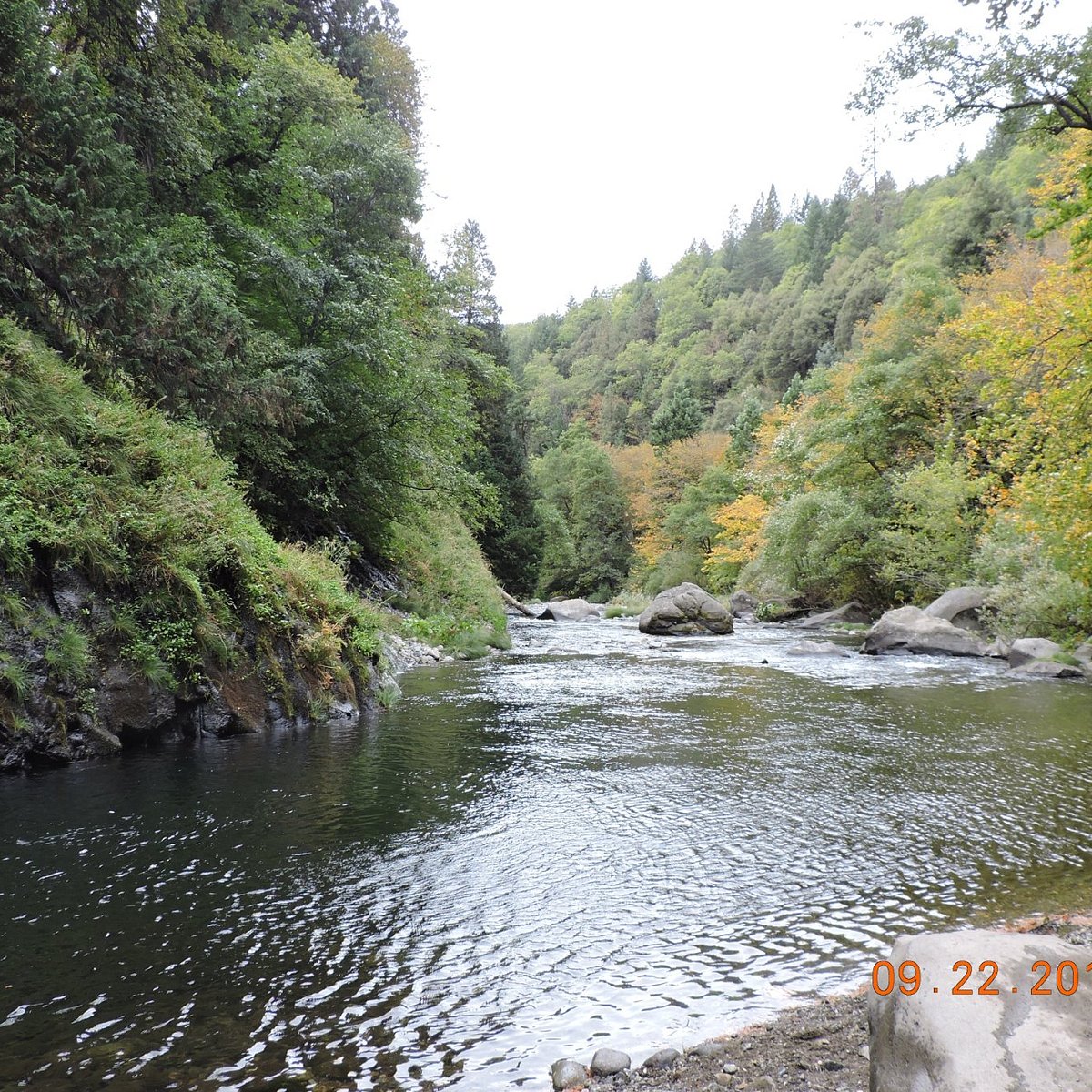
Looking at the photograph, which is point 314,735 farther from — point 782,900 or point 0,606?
point 782,900

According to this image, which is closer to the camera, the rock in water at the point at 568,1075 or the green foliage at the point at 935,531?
the rock in water at the point at 568,1075

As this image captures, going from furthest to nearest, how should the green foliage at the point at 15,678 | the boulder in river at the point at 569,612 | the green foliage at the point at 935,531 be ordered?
the boulder in river at the point at 569,612 < the green foliage at the point at 935,531 < the green foliage at the point at 15,678

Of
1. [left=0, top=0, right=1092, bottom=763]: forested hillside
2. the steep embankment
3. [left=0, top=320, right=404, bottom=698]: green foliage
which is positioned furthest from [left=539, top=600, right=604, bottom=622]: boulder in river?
[left=0, top=320, right=404, bottom=698]: green foliage

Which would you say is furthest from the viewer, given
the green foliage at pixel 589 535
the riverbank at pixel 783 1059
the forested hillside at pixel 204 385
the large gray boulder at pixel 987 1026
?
the green foliage at pixel 589 535

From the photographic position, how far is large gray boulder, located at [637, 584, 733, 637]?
2488 centimetres

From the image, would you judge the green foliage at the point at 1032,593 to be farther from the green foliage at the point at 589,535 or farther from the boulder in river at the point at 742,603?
the green foliage at the point at 589,535

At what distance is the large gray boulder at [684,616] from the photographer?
24875 mm

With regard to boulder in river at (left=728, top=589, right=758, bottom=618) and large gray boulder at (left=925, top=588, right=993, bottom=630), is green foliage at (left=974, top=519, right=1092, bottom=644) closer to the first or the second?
large gray boulder at (left=925, top=588, right=993, bottom=630)

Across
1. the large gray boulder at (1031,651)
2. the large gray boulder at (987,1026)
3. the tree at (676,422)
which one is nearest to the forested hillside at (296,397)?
the large gray boulder at (1031,651)

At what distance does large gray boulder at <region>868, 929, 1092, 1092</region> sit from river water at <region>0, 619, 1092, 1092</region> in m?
1.12

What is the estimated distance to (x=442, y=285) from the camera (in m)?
21.8

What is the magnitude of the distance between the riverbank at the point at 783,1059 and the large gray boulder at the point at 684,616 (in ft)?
70.8

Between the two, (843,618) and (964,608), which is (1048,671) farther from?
(843,618)

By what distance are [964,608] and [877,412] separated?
10.7 meters
